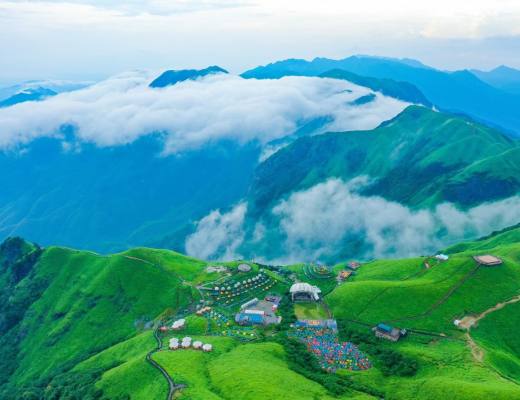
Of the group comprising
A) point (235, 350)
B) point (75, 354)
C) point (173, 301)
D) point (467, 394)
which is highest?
point (467, 394)

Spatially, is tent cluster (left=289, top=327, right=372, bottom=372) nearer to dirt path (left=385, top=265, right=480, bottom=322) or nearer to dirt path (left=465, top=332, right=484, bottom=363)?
dirt path (left=385, top=265, right=480, bottom=322)

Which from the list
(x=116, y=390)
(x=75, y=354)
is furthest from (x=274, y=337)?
(x=75, y=354)

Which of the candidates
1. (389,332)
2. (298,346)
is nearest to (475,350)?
(389,332)

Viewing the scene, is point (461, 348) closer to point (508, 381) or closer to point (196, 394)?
point (508, 381)

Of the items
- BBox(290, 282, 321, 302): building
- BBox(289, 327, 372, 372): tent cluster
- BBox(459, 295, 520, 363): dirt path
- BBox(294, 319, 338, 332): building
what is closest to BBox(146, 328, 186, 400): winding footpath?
BBox(289, 327, 372, 372): tent cluster

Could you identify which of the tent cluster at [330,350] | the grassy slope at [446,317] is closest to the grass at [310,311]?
the grassy slope at [446,317]
